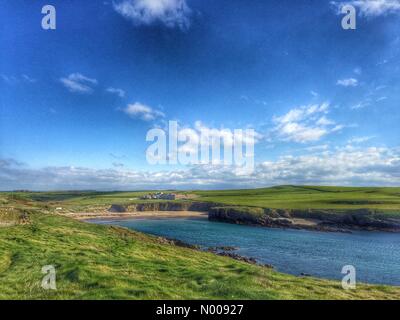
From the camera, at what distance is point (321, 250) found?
63.2 m

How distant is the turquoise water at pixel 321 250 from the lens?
46016 mm

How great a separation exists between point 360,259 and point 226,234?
134ft

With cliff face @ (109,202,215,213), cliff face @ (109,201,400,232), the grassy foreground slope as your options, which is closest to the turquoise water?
cliff face @ (109,201,400,232)

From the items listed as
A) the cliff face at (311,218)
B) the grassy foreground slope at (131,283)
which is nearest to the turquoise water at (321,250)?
the cliff face at (311,218)

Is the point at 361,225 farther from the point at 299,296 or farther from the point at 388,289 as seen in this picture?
the point at 299,296

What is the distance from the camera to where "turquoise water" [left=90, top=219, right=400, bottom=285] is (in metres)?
46.0

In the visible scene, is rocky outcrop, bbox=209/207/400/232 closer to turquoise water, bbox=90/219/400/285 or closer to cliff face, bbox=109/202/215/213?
turquoise water, bbox=90/219/400/285

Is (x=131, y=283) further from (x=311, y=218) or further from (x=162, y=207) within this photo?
(x=162, y=207)

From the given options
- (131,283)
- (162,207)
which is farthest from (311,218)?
(131,283)

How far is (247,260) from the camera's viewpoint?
51.2 metres

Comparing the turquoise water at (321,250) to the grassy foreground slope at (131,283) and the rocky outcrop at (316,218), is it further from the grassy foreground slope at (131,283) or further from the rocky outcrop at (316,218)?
the grassy foreground slope at (131,283)

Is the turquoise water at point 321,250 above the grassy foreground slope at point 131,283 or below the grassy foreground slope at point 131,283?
below

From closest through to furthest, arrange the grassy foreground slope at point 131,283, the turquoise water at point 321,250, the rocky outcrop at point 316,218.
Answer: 1. the grassy foreground slope at point 131,283
2. the turquoise water at point 321,250
3. the rocky outcrop at point 316,218

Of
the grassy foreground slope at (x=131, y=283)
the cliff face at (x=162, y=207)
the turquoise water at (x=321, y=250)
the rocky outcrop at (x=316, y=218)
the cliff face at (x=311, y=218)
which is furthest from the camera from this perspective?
the cliff face at (x=162, y=207)
